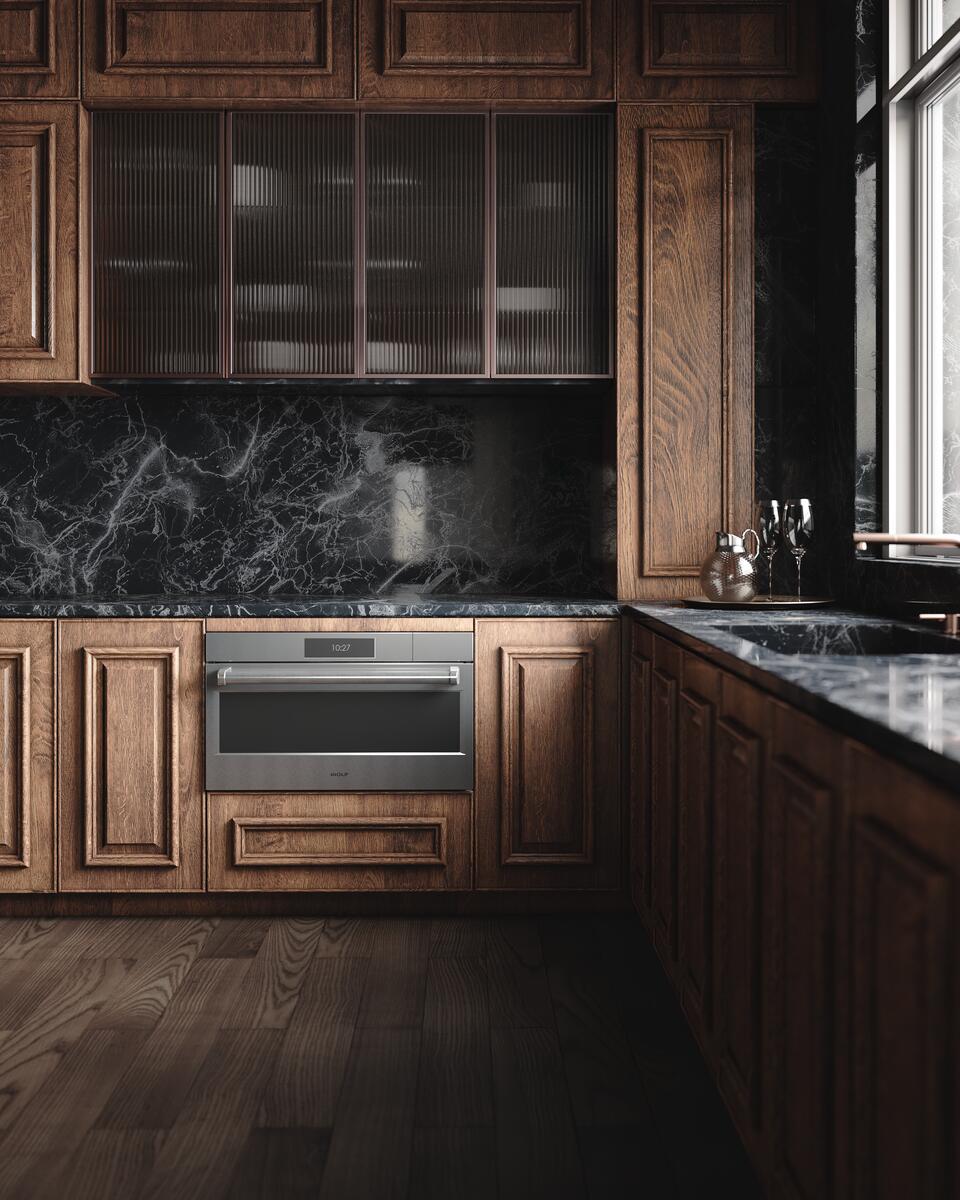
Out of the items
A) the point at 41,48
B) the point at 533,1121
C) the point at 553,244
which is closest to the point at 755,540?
the point at 553,244

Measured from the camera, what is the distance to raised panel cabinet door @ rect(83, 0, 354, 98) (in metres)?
3.04

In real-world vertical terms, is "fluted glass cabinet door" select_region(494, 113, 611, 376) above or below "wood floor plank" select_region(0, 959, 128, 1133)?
above

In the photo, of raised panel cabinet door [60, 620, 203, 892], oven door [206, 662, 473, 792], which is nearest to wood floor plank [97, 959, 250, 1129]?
raised panel cabinet door [60, 620, 203, 892]

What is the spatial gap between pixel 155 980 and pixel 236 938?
1.01 ft

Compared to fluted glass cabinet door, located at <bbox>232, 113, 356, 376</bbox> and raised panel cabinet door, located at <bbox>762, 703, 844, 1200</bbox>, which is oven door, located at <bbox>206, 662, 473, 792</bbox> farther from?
raised panel cabinet door, located at <bbox>762, 703, 844, 1200</bbox>

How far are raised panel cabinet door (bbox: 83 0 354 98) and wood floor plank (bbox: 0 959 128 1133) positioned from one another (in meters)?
2.35

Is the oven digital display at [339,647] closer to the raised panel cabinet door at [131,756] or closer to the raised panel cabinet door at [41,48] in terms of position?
the raised panel cabinet door at [131,756]

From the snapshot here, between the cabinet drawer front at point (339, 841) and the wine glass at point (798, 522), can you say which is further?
the cabinet drawer front at point (339, 841)

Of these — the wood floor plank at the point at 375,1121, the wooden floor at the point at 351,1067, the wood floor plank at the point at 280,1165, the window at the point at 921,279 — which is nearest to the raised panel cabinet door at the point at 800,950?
the wooden floor at the point at 351,1067

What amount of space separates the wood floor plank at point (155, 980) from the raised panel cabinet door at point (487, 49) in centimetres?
235

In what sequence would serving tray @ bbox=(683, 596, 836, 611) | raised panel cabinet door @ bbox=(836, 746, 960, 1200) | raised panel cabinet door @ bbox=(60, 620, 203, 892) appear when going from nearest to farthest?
raised panel cabinet door @ bbox=(836, 746, 960, 1200) → serving tray @ bbox=(683, 596, 836, 611) → raised panel cabinet door @ bbox=(60, 620, 203, 892)

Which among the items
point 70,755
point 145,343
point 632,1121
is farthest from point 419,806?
point 145,343

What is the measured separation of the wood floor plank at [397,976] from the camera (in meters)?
2.30

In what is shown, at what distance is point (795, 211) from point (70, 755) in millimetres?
2555
